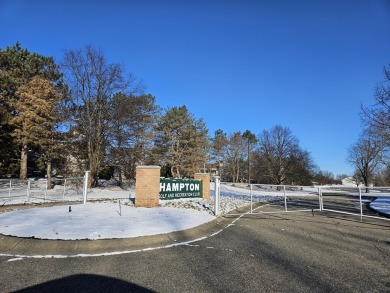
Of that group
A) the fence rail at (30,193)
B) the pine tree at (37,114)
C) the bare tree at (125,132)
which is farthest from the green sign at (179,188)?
→ the pine tree at (37,114)

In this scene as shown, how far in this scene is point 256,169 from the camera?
201 feet

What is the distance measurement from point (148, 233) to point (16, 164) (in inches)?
1215

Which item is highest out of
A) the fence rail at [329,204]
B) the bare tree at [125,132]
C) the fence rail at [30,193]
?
the bare tree at [125,132]

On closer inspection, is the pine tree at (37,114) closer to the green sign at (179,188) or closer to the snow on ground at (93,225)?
the green sign at (179,188)

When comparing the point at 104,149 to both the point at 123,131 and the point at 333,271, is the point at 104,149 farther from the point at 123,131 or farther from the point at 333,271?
the point at 333,271

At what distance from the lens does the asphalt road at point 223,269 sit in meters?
4.02

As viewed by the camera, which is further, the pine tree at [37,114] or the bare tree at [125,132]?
the bare tree at [125,132]

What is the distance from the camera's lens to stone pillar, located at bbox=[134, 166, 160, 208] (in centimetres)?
1333

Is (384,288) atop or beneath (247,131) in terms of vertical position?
beneath

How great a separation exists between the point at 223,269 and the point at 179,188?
37.1 ft

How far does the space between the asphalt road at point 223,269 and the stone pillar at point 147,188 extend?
660cm

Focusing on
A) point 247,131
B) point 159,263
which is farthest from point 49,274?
point 247,131

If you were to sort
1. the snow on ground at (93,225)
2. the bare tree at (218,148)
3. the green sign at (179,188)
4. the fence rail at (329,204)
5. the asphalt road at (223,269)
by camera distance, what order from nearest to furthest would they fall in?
the asphalt road at (223,269) → the snow on ground at (93,225) → the fence rail at (329,204) → the green sign at (179,188) → the bare tree at (218,148)

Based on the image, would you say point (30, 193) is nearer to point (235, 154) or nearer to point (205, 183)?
point (205, 183)
